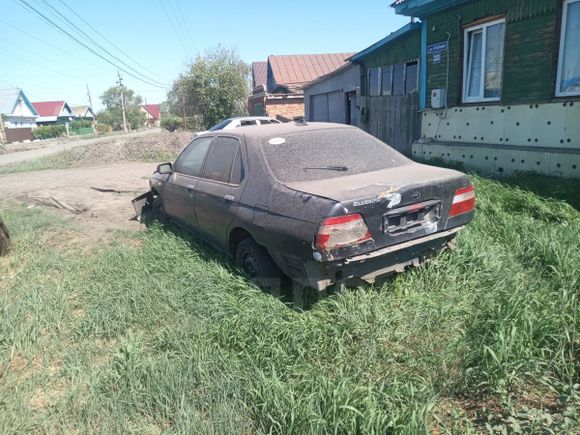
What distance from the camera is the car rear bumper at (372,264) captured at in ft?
9.86

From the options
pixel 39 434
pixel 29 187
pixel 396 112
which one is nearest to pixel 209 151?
pixel 39 434

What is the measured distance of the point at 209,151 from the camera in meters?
4.60

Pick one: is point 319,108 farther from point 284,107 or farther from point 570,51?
point 570,51

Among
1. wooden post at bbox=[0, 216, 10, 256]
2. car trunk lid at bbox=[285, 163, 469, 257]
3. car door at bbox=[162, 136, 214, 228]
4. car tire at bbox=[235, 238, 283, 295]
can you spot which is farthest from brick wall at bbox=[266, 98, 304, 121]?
car trunk lid at bbox=[285, 163, 469, 257]

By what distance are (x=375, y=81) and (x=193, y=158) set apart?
1045 cm

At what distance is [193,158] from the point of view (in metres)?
5.01

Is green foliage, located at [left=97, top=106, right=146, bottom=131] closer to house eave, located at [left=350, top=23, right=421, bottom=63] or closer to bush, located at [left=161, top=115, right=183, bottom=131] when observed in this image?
bush, located at [left=161, top=115, right=183, bottom=131]

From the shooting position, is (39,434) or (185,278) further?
(185,278)

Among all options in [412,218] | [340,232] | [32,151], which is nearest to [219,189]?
[340,232]

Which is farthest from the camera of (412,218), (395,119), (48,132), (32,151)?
(48,132)

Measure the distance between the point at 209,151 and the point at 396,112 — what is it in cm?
805

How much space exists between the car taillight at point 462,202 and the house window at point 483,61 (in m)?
5.35

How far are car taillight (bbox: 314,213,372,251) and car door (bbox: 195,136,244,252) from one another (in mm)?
1181

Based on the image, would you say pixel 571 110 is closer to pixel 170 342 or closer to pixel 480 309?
pixel 480 309
